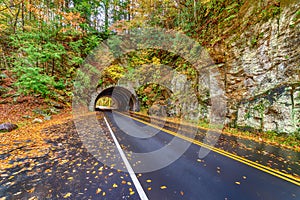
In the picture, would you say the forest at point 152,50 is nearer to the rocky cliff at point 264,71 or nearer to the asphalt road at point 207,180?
the rocky cliff at point 264,71

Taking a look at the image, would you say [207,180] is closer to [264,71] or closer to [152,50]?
[264,71]

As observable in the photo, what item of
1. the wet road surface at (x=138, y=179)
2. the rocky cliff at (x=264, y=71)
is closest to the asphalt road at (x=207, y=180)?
the wet road surface at (x=138, y=179)

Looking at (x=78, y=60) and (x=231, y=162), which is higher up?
(x=78, y=60)

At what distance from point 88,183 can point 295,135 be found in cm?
814

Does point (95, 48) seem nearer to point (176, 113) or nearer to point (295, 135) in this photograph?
point (176, 113)

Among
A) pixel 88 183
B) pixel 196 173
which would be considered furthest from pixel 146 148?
pixel 88 183

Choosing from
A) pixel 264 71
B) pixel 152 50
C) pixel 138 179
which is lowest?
pixel 138 179

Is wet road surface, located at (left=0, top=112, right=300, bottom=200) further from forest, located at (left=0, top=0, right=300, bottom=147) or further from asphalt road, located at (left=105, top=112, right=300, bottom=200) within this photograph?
A: forest, located at (left=0, top=0, right=300, bottom=147)

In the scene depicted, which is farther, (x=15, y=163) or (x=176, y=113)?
(x=176, y=113)

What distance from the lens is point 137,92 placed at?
2133 centimetres

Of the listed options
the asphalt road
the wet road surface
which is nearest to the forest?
the asphalt road

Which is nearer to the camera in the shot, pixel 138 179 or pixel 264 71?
pixel 138 179

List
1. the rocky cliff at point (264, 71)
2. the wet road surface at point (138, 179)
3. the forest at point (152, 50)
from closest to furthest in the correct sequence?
the wet road surface at point (138, 179) → the rocky cliff at point (264, 71) → the forest at point (152, 50)

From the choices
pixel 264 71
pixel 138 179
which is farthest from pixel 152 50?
pixel 138 179
